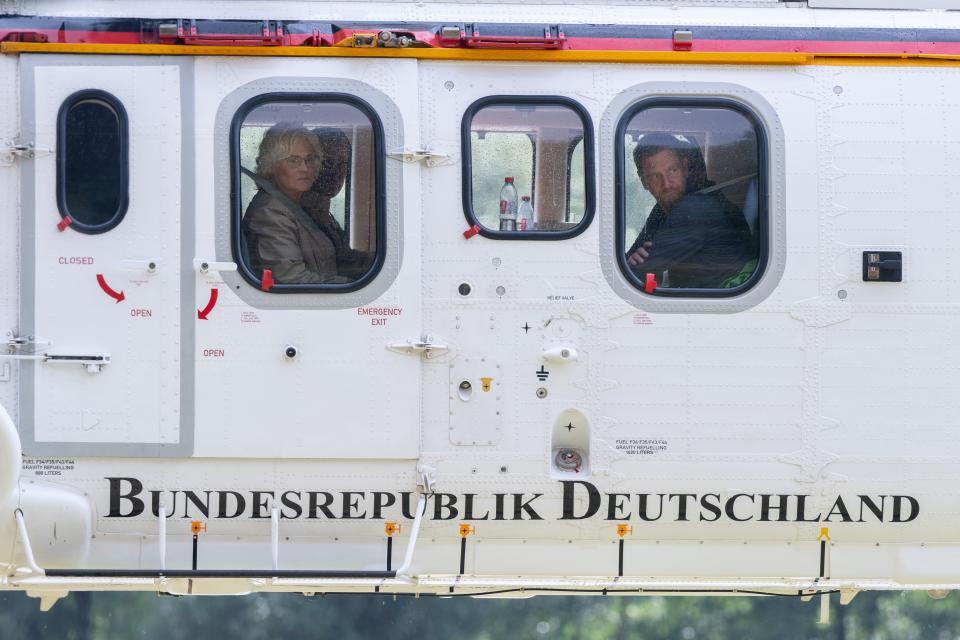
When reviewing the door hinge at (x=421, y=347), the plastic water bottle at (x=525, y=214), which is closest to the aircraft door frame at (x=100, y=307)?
the door hinge at (x=421, y=347)

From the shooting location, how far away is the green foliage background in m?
29.7

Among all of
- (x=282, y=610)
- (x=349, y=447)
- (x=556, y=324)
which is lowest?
(x=282, y=610)

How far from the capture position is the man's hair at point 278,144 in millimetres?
6426

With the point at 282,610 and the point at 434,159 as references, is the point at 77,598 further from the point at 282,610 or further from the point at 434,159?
the point at 434,159

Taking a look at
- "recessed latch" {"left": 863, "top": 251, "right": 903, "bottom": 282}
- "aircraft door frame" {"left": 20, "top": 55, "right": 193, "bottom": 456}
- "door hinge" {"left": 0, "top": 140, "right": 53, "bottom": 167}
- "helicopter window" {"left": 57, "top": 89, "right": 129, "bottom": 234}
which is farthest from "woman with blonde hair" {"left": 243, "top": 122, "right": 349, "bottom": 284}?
"recessed latch" {"left": 863, "top": 251, "right": 903, "bottom": 282}

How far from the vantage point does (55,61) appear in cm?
632

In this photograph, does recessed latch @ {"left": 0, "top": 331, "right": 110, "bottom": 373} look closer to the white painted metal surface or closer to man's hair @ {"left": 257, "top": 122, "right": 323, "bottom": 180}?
the white painted metal surface

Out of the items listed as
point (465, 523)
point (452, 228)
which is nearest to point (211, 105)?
point (452, 228)

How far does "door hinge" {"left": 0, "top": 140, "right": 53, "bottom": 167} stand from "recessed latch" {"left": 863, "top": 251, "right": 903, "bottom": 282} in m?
3.94

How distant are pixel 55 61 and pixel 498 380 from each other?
102 inches

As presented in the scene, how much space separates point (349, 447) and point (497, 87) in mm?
1870

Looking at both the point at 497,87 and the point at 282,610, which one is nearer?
the point at 497,87

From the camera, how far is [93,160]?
Result: 6324 millimetres

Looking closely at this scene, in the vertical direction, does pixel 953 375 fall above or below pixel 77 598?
above
